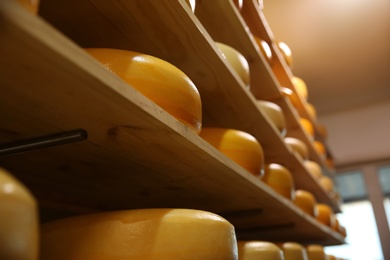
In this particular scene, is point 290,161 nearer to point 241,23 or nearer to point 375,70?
point 241,23

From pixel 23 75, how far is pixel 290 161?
135 centimetres

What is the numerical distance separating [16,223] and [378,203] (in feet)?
11.7

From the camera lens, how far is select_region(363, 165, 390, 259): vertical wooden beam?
3.30 meters

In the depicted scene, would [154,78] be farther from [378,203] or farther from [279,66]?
[378,203]

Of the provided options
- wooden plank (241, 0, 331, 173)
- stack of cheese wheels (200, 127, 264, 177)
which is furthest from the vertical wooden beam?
stack of cheese wheels (200, 127, 264, 177)

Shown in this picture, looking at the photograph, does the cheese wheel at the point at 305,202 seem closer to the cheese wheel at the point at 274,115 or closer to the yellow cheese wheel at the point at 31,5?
the cheese wheel at the point at 274,115

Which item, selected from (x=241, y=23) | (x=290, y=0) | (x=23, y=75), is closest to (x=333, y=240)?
(x=290, y=0)

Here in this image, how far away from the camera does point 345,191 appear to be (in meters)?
3.87

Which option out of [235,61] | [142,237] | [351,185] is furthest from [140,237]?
[351,185]

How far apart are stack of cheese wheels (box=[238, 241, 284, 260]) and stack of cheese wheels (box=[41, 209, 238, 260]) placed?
0.85ft

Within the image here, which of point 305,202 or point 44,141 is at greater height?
point 305,202

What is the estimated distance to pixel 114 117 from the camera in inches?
21.0

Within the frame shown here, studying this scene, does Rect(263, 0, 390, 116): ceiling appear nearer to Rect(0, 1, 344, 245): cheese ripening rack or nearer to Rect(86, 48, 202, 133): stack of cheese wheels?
Rect(0, 1, 344, 245): cheese ripening rack

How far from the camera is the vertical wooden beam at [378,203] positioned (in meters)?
3.30
